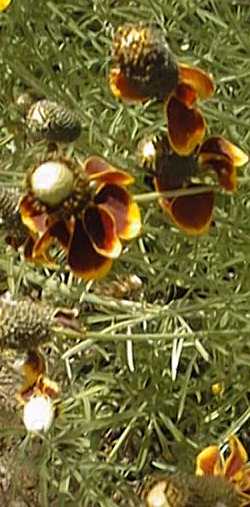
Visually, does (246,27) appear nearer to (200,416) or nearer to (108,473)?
(200,416)

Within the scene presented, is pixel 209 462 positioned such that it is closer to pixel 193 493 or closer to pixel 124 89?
pixel 193 493

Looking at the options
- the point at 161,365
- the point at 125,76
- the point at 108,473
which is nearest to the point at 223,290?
the point at 161,365

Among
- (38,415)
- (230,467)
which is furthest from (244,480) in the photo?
(38,415)

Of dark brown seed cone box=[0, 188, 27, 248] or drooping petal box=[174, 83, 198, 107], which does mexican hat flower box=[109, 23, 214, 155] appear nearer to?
drooping petal box=[174, 83, 198, 107]

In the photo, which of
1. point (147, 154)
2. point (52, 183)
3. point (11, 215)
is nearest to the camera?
point (52, 183)

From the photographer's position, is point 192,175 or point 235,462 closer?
point 192,175

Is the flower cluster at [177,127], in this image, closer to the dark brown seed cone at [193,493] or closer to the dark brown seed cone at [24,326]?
the dark brown seed cone at [24,326]

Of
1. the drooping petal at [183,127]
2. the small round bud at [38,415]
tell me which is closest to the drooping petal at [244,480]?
the small round bud at [38,415]
